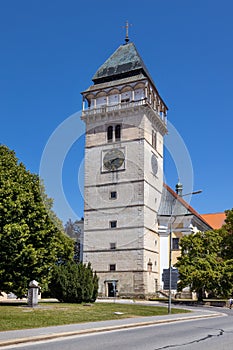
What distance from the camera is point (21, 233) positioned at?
28.2 metres

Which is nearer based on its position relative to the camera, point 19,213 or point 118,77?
point 19,213

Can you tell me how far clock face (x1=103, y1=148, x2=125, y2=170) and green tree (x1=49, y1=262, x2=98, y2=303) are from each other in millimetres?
24302

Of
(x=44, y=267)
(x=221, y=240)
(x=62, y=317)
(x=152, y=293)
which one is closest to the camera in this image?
(x=62, y=317)

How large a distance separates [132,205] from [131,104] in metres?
13.4

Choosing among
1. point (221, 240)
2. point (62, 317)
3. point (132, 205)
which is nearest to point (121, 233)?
point (132, 205)

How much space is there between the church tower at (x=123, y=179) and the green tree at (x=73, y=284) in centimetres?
1885

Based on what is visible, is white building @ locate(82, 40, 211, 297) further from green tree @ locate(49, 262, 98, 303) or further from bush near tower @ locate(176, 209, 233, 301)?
green tree @ locate(49, 262, 98, 303)

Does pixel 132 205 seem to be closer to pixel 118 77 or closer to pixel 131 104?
pixel 131 104

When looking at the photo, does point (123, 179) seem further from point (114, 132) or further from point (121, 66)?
point (121, 66)

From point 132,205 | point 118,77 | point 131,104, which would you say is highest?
point 118,77

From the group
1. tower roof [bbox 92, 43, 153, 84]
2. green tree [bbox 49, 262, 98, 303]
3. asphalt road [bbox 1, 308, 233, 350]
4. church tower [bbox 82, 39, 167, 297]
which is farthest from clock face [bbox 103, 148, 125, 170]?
asphalt road [bbox 1, 308, 233, 350]

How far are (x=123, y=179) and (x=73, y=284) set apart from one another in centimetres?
2438

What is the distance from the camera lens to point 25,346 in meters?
13.0

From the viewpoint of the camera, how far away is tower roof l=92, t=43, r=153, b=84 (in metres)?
60.6
